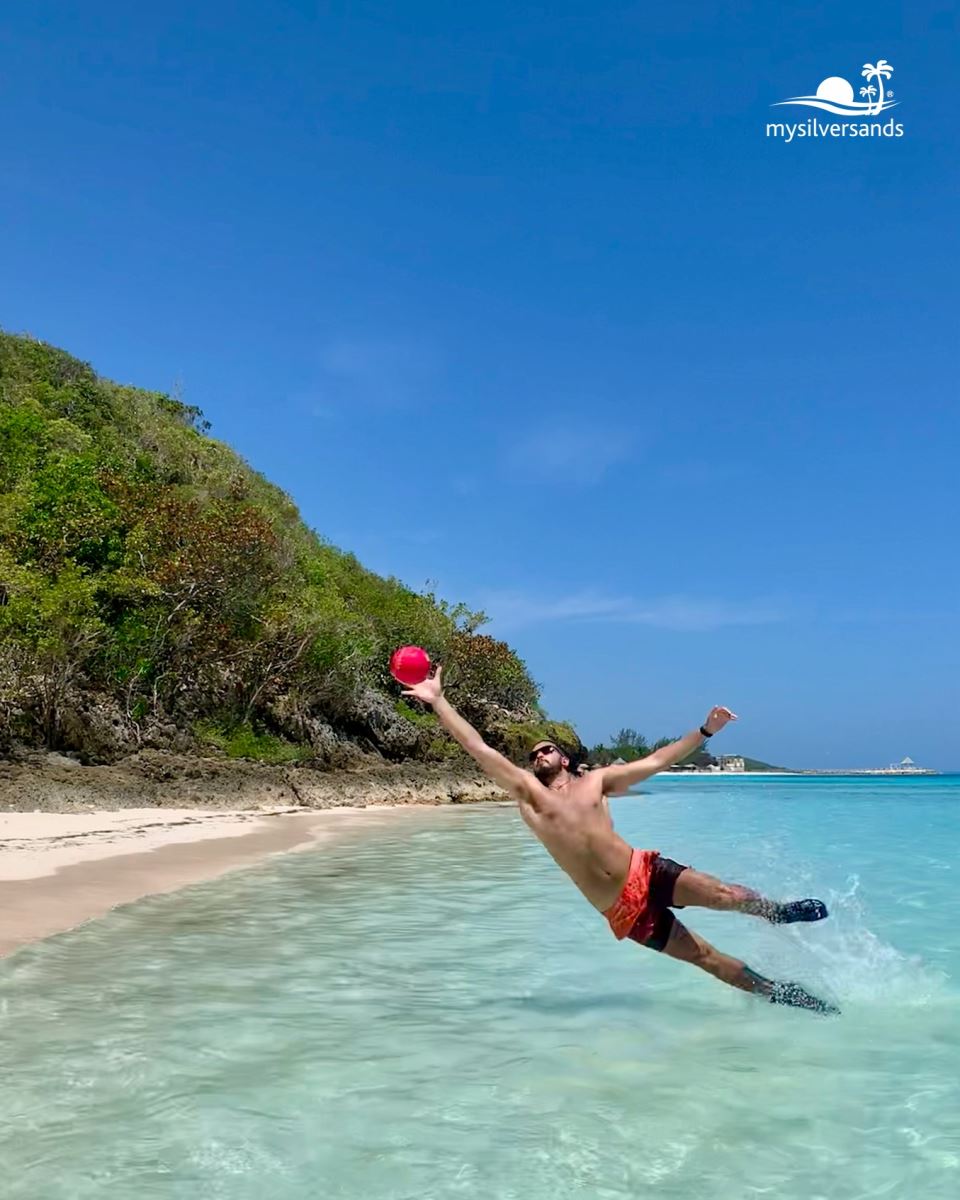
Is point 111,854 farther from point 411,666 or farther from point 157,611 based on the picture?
point 157,611

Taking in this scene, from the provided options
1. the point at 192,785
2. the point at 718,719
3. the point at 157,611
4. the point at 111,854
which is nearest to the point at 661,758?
the point at 718,719

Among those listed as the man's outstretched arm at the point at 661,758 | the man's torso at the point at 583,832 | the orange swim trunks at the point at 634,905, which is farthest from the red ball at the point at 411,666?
the orange swim trunks at the point at 634,905

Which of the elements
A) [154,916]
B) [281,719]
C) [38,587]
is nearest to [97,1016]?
Answer: [154,916]

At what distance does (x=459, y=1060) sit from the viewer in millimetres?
4957

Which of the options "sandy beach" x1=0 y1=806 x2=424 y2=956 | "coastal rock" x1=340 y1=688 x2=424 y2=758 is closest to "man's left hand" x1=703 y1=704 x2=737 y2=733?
"sandy beach" x1=0 y1=806 x2=424 y2=956

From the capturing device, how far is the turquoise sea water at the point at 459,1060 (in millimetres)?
3656

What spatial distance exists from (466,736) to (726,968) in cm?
204

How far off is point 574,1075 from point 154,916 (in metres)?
5.04

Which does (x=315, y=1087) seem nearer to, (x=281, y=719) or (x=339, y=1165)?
(x=339, y=1165)

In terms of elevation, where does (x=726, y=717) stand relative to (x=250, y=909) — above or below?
above

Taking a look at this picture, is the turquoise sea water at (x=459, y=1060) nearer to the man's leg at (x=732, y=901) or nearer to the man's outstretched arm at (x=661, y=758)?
the man's leg at (x=732, y=901)

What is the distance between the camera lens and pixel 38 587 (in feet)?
68.1

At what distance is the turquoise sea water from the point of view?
12.0ft

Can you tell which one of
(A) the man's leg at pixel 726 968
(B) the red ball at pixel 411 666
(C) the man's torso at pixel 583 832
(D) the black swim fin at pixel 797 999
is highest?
(B) the red ball at pixel 411 666
